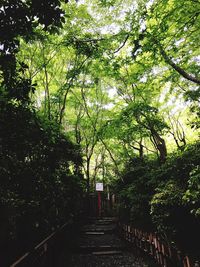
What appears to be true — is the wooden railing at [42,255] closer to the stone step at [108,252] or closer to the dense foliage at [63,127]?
the dense foliage at [63,127]

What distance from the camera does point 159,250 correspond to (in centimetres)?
683

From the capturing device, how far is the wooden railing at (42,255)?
17.6 ft

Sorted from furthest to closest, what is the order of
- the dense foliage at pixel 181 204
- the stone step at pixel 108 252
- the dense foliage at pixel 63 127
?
the stone step at pixel 108 252 < the dense foliage at pixel 181 204 < the dense foliage at pixel 63 127

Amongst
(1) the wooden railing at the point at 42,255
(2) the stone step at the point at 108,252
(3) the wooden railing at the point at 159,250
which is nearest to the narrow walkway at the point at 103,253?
(2) the stone step at the point at 108,252

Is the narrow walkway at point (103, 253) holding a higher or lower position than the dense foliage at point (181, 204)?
lower

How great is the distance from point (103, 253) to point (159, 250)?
3405 mm

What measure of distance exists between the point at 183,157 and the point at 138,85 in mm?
8255

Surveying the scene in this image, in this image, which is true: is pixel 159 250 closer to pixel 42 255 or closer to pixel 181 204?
pixel 181 204

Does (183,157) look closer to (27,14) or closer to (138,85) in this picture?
(27,14)

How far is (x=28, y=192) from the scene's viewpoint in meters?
5.34

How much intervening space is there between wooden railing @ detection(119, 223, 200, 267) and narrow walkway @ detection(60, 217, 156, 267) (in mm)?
387

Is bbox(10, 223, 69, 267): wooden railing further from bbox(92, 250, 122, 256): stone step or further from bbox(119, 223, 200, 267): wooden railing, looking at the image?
bbox(119, 223, 200, 267): wooden railing

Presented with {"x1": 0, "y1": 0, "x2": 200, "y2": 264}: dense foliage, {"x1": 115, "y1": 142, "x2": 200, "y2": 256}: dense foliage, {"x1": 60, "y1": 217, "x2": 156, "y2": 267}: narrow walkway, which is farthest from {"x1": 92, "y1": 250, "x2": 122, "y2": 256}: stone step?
{"x1": 115, "y1": 142, "x2": 200, "y2": 256}: dense foliage

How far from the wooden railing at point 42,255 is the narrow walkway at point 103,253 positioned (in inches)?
24.9
